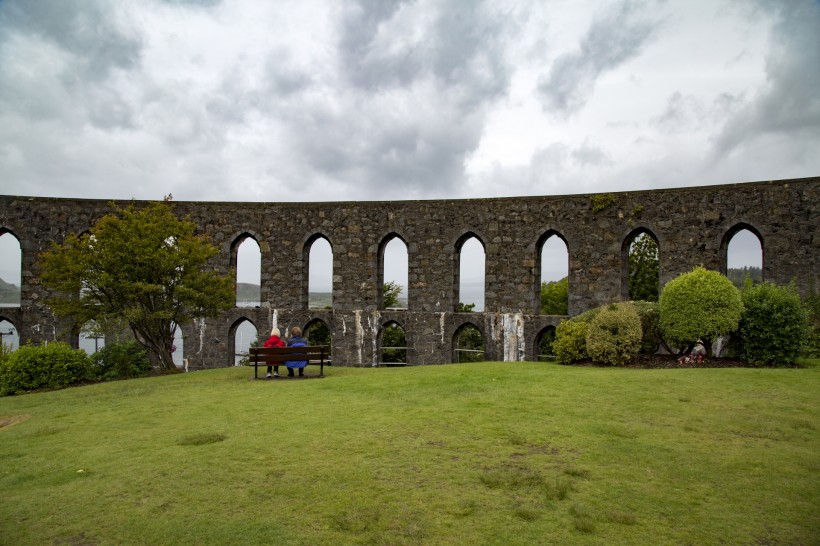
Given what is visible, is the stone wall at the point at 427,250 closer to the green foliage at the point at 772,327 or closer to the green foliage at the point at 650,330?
the green foliage at the point at 650,330

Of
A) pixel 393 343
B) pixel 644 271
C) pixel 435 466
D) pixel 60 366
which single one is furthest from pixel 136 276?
pixel 644 271

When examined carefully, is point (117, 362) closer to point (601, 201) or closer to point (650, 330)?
point (650, 330)

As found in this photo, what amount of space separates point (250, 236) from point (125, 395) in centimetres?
1069

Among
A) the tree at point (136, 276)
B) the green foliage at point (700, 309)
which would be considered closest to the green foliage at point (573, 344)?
the green foliage at point (700, 309)

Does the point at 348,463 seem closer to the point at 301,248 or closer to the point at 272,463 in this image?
the point at 272,463

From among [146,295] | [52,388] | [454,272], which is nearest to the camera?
[52,388]

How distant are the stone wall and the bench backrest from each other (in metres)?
7.09

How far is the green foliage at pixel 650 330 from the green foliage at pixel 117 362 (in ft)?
43.6

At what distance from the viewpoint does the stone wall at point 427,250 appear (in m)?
17.5

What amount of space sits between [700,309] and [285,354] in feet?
30.4

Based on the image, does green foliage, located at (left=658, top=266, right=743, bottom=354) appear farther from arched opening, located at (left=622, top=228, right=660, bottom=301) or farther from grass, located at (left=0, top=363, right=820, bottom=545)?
arched opening, located at (left=622, top=228, right=660, bottom=301)

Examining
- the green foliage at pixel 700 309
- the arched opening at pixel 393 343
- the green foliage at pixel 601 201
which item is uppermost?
the green foliage at pixel 601 201

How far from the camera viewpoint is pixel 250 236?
2156 cm

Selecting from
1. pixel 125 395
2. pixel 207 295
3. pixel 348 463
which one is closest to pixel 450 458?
pixel 348 463
